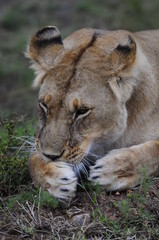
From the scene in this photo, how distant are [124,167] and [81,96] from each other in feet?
2.01

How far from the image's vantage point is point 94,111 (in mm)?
4410

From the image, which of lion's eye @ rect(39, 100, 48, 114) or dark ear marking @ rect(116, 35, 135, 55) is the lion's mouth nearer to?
lion's eye @ rect(39, 100, 48, 114)

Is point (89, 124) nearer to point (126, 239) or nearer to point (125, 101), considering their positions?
point (125, 101)

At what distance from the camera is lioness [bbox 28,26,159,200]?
435cm

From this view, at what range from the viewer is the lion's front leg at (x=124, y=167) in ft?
14.6

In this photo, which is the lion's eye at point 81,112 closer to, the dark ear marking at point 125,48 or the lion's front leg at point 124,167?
the lion's front leg at point 124,167

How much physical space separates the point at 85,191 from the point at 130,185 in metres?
0.33

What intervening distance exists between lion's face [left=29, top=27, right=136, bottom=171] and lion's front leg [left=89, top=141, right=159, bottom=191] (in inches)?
6.0

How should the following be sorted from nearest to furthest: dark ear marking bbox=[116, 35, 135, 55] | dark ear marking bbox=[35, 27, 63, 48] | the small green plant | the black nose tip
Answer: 1. the black nose tip
2. dark ear marking bbox=[116, 35, 135, 55]
3. the small green plant
4. dark ear marking bbox=[35, 27, 63, 48]

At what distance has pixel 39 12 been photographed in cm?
1129

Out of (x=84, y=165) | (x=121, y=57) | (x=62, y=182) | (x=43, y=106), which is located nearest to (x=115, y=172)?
(x=84, y=165)

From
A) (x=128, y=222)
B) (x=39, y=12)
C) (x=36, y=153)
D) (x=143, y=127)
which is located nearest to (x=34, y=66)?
(x=36, y=153)

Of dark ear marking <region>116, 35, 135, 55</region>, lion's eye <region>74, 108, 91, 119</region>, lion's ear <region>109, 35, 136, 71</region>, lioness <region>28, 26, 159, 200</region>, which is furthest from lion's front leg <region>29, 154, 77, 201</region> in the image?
dark ear marking <region>116, 35, 135, 55</region>

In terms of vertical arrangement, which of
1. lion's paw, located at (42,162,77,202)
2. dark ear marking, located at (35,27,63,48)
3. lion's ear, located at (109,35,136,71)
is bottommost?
lion's paw, located at (42,162,77,202)
